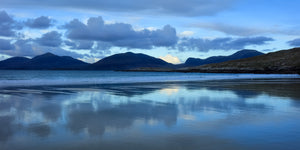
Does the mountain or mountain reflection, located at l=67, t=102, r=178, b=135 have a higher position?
the mountain

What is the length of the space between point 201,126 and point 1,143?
5917 mm

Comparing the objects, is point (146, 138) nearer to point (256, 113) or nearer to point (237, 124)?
point (237, 124)

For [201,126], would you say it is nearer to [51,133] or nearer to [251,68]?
[51,133]

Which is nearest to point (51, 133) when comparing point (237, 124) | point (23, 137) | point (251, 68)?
point (23, 137)

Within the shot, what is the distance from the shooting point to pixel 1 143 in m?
6.41

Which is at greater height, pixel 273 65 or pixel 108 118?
pixel 273 65

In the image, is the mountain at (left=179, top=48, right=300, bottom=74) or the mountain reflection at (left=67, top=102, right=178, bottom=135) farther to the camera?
the mountain at (left=179, top=48, right=300, bottom=74)

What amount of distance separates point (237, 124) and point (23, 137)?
269 inches

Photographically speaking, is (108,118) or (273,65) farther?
(273,65)

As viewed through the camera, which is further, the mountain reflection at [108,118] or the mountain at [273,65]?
the mountain at [273,65]

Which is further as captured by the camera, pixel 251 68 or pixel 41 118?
pixel 251 68

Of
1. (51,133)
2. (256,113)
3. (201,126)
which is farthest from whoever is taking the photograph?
(256,113)

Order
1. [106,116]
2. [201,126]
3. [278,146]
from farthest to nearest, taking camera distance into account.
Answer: [106,116], [201,126], [278,146]

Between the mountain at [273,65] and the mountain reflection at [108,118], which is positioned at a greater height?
the mountain at [273,65]
